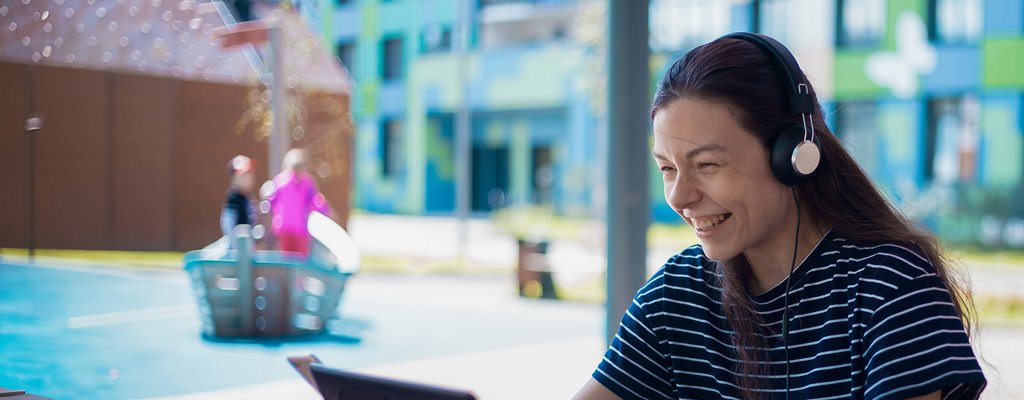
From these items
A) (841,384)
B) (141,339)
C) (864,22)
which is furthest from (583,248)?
(841,384)

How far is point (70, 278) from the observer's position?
10.3 feet

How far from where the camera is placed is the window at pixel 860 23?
1788cm

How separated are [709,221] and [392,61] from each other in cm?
720

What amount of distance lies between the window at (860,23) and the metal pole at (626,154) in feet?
46.9

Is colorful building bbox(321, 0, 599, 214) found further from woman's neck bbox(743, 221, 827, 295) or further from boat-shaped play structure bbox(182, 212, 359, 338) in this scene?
woman's neck bbox(743, 221, 827, 295)

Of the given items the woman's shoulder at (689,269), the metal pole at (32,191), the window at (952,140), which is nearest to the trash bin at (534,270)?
the metal pole at (32,191)

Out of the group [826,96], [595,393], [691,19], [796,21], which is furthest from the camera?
[691,19]

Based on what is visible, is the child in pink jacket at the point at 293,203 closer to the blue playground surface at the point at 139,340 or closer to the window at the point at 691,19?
the blue playground surface at the point at 139,340

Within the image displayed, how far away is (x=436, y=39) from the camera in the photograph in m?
9.99

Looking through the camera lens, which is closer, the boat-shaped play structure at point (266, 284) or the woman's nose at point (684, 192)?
the woman's nose at point (684, 192)

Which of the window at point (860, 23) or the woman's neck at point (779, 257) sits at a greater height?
the window at point (860, 23)

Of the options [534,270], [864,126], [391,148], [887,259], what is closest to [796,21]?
[864,126]

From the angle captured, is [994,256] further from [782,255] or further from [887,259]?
[887,259]

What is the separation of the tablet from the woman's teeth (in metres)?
0.65
